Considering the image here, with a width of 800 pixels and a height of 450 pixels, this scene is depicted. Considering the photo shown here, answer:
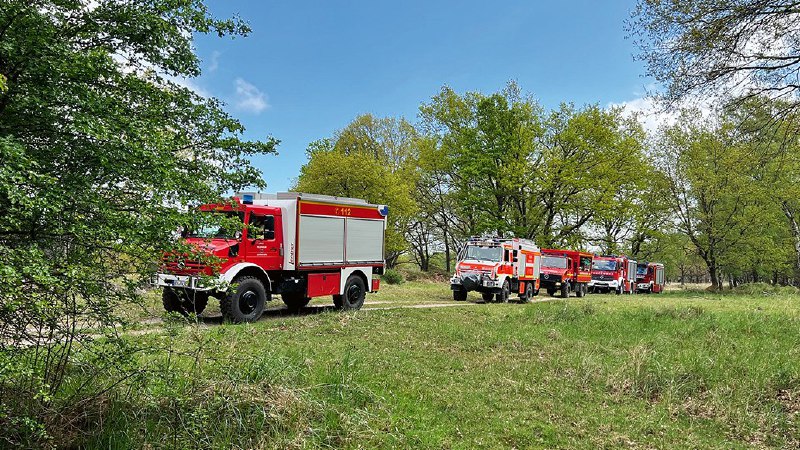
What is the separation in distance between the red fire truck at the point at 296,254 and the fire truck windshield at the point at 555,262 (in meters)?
16.2

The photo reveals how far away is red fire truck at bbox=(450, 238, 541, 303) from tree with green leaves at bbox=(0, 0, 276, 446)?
690 inches

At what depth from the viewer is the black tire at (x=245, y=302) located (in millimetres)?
11539

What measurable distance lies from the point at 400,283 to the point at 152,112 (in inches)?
999

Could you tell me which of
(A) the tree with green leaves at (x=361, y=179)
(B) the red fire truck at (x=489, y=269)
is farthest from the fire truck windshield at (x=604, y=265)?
(B) the red fire truck at (x=489, y=269)

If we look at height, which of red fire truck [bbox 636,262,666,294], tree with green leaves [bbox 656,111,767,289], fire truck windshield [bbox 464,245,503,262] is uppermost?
tree with green leaves [bbox 656,111,767,289]

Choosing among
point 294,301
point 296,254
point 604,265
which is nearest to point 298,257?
point 296,254

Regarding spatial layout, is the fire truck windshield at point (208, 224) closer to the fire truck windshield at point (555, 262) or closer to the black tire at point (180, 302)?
the black tire at point (180, 302)

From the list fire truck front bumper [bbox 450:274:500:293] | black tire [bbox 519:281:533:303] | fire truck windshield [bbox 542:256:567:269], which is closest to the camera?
fire truck front bumper [bbox 450:274:500:293]

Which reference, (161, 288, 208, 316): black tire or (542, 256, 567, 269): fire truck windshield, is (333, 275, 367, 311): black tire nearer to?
(161, 288, 208, 316): black tire

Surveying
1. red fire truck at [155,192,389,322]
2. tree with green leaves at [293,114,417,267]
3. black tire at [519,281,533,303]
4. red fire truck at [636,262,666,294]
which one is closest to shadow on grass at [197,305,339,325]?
red fire truck at [155,192,389,322]

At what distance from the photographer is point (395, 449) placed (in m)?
4.73

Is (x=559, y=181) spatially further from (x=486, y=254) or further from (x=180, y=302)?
(x=180, y=302)

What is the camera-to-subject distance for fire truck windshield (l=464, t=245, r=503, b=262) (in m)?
21.7

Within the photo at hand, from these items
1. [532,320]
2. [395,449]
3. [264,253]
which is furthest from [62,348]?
[532,320]
